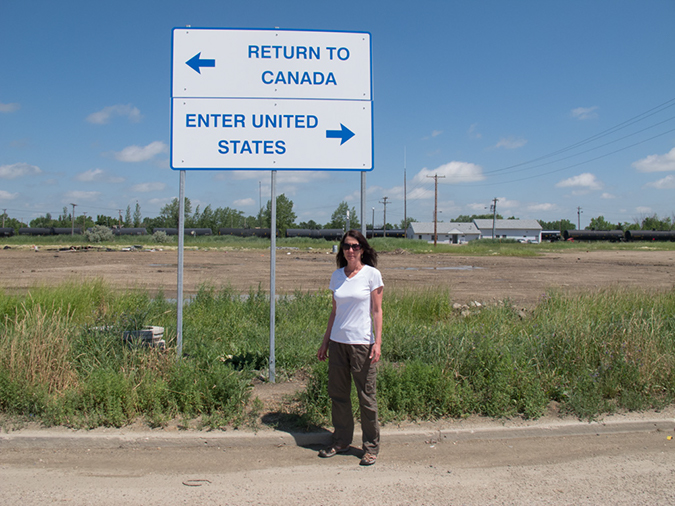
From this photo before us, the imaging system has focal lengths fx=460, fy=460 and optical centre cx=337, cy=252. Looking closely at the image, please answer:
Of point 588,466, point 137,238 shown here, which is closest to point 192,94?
point 588,466

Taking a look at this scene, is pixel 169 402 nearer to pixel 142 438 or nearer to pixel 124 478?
pixel 142 438

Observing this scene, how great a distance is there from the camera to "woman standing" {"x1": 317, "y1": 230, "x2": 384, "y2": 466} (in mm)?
3684

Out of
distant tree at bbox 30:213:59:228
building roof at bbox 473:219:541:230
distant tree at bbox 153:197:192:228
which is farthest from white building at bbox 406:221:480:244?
distant tree at bbox 30:213:59:228

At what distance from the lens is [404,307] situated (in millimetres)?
8969

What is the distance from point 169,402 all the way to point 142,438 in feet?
1.46

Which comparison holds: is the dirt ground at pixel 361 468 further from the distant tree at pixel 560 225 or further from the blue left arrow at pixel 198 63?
the distant tree at pixel 560 225

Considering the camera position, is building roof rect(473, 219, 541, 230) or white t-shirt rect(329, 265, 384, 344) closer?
white t-shirt rect(329, 265, 384, 344)

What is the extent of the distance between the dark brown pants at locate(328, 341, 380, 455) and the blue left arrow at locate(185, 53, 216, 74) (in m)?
3.89

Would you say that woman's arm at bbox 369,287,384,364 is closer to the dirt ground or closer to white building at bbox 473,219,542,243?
the dirt ground

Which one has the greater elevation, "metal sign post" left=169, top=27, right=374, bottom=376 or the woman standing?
"metal sign post" left=169, top=27, right=374, bottom=376

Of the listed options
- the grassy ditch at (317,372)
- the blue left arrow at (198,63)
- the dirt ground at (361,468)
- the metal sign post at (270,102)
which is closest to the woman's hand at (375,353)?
the dirt ground at (361,468)

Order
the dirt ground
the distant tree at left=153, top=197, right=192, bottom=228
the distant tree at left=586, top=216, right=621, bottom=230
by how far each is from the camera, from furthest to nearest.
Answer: the distant tree at left=586, top=216, right=621, bottom=230
the distant tree at left=153, top=197, right=192, bottom=228
the dirt ground

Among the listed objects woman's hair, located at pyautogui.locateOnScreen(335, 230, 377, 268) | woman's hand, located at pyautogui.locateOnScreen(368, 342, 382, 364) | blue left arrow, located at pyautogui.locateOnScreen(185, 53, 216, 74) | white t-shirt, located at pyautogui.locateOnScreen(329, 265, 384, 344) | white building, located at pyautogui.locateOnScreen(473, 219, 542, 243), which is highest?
white building, located at pyautogui.locateOnScreen(473, 219, 542, 243)

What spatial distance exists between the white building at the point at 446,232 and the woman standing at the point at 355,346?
377 ft
